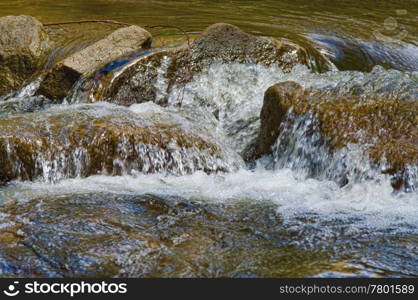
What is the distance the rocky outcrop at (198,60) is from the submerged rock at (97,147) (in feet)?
4.34

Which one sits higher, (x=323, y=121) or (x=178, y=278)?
(x=323, y=121)

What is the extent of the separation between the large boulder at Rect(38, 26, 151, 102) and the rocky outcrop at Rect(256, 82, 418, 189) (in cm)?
262

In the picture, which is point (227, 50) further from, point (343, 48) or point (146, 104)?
point (343, 48)

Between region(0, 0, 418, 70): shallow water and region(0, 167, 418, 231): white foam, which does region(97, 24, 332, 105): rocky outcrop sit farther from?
region(0, 167, 418, 231): white foam

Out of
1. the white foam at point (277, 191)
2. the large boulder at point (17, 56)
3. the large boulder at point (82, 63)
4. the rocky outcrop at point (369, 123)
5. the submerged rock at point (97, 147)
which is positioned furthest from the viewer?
the large boulder at point (17, 56)

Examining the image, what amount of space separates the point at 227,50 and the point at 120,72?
1.44m

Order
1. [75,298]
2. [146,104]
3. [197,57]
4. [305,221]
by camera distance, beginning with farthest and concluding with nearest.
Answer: [197,57] → [146,104] → [305,221] → [75,298]

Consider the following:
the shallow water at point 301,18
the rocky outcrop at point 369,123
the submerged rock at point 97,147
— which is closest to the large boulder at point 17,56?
the shallow water at point 301,18

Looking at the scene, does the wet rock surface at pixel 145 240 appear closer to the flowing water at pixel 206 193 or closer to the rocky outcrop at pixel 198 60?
the flowing water at pixel 206 193

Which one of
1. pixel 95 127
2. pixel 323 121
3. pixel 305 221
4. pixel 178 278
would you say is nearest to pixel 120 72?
pixel 95 127

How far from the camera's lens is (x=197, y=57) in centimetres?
786

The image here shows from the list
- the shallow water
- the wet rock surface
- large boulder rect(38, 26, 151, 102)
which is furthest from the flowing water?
the shallow water

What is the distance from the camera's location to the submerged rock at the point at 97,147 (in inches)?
219

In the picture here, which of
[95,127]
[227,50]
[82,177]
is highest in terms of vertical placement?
[227,50]
